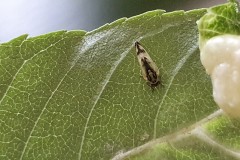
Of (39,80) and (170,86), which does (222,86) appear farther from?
(39,80)

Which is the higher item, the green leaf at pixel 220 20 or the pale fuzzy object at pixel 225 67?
the green leaf at pixel 220 20

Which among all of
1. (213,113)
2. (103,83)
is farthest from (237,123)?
(103,83)

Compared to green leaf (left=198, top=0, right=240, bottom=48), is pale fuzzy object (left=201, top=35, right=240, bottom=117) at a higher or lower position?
lower

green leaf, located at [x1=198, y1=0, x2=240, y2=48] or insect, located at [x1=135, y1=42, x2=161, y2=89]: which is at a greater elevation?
green leaf, located at [x1=198, y1=0, x2=240, y2=48]
